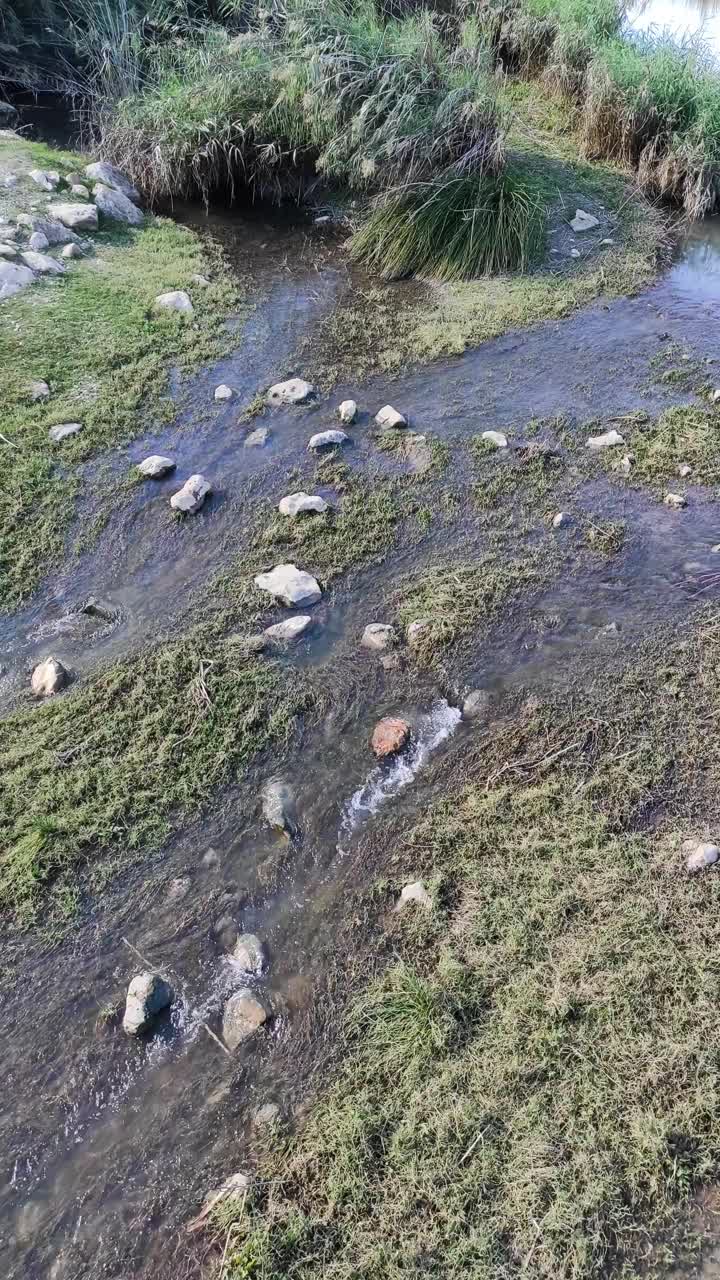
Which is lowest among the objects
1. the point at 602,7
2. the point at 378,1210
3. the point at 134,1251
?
the point at 134,1251

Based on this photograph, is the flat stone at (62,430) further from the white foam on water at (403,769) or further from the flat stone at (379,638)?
the white foam on water at (403,769)

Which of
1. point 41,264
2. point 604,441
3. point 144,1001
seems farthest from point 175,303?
point 144,1001

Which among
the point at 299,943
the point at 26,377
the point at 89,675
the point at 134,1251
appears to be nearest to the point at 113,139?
the point at 26,377

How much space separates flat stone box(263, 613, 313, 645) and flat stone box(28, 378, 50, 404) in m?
2.58

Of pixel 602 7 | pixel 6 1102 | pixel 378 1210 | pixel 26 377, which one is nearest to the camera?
pixel 378 1210

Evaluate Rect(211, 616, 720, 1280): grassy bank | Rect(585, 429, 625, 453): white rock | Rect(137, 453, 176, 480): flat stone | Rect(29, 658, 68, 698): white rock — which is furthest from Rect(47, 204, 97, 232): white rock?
Rect(211, 616, 720, 1280): grassy bank

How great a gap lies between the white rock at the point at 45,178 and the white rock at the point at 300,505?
4.77 metres

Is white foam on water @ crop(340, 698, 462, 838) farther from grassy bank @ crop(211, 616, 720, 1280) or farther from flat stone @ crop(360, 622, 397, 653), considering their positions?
flat stone @ crop(360, 622, 397, 653)

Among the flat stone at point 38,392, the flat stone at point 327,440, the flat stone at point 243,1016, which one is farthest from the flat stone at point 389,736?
the flat stone at point 38,392

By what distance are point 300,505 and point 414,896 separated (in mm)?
2447

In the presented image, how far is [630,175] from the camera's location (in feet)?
27.8

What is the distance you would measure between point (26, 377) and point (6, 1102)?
4.45 m

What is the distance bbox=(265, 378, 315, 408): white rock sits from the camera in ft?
18.0

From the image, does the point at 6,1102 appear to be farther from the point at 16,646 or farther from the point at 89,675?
the point at 16,646
